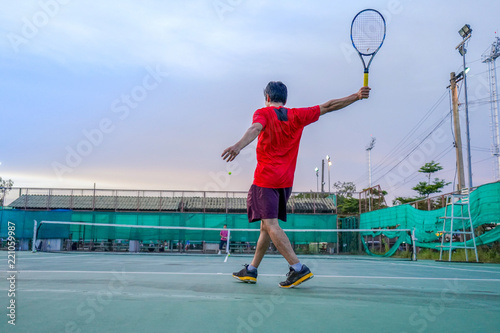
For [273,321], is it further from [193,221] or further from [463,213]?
[193,221]

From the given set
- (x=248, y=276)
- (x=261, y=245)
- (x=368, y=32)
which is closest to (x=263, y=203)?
(x=261, y=245)

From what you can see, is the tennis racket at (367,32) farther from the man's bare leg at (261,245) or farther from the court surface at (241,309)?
the court surface at (241,309)

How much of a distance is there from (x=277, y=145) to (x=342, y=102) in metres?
0.72

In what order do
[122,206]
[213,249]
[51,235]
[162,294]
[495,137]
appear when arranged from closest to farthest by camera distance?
[162,294] < [51,235] < [213,249] < [122,206] < [495,137]

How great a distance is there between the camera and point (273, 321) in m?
1.69

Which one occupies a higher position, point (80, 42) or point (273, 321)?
point (80, 42)

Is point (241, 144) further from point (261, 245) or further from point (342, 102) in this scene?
point (342, 102)

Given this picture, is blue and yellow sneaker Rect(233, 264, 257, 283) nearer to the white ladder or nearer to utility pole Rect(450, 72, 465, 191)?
the white ladder

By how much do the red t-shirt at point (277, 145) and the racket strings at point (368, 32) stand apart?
189cm

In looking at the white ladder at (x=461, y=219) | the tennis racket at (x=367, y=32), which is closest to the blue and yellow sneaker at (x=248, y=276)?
the tennis racket at (x=367, y=32)

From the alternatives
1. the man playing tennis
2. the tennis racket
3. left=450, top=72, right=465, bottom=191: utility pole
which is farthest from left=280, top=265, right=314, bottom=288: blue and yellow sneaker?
left=450, top=72, right=465, bottom=191: utility pole

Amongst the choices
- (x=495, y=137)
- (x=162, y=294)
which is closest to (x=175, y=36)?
(x=162, y=294)

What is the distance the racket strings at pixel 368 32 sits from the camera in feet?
15.5

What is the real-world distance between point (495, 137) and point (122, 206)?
2830 cm
